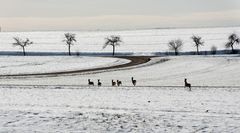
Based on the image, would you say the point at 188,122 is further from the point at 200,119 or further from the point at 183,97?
the point at 183,97

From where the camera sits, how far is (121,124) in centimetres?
1883

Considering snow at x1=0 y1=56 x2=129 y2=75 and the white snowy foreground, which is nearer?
the white snowy foreground

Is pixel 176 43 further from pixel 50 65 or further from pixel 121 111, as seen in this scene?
pixel 121 111

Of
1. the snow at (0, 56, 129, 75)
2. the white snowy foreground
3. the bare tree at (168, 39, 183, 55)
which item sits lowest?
the white snowy foreground

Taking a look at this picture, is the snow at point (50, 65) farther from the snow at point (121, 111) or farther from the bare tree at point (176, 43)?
the bare tree at point (176, 43)

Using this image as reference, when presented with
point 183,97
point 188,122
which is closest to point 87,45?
point 183,97

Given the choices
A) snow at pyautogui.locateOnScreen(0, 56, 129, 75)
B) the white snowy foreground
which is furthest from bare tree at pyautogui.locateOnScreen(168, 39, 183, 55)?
the white snowy foreground

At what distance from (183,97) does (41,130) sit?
1512cm

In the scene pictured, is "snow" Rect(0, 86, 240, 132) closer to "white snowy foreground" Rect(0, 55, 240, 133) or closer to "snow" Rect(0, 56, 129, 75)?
"white snowy foreground" Rect(0, 55, 240, 133)

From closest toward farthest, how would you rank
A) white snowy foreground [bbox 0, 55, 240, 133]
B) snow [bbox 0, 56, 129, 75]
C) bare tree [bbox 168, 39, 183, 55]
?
white snowy foreground [bbox 0, 55, 240, 133]
snow [bbox 0, 56, 129, 75]
bare tree [bbox 168, 39, 183, 55]

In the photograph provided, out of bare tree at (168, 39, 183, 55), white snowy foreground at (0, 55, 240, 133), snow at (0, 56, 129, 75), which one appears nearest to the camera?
white snowy foreground at (0, 55, 240, 133)

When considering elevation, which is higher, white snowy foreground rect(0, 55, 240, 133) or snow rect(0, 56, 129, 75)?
snow rect(0, 56, 129, 75)

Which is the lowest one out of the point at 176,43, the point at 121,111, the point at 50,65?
the point at 121,111

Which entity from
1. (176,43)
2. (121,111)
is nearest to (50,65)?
(121,111)
